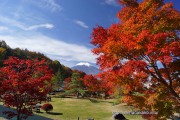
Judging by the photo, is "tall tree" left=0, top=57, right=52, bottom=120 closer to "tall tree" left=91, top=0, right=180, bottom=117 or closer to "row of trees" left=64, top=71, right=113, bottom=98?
"tall tree" left=91, top=0, right=180, bottom=117

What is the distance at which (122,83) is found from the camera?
50.9 ft

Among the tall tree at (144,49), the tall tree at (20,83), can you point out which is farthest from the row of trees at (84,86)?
the tall tree at (144,49)

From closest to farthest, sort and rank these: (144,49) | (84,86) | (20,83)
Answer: (144,49), (20,83), (84,86)

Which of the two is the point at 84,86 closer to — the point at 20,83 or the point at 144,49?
the point at 20,83

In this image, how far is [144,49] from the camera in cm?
1371

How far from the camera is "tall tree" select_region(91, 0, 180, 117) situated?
13.6 meters

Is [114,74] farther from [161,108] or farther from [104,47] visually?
[161,108]

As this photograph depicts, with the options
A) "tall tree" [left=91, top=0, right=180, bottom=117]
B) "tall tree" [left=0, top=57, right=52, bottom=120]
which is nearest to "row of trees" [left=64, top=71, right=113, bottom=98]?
"tall tree" [left=0, top=57, right=52, bottom=120]

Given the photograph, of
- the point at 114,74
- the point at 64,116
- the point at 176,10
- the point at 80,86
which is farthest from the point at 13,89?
the point at 80,86

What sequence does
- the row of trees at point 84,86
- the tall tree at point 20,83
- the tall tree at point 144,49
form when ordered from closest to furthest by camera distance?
the tall tree at point 144,49, the tall tree at point 20,83, the row of trees at point 84,86

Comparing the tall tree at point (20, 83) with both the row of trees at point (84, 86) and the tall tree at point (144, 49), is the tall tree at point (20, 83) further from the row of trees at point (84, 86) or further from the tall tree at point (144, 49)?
the row of trees at point (84, 86)

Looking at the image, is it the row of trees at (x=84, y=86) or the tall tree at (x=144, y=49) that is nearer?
the tall tree at (x=144, y=49)

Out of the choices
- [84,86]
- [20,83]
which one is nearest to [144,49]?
[20,83]

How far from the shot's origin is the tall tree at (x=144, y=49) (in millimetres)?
13602
